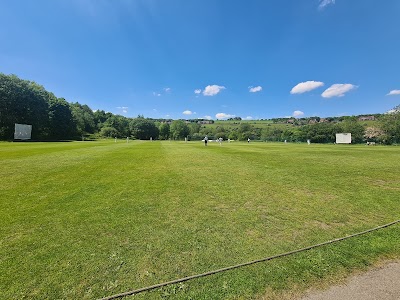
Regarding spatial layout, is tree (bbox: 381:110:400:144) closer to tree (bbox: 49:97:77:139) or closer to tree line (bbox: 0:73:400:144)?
tree line (bbox: 0:73:400:144)

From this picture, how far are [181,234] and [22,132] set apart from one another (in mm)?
73468

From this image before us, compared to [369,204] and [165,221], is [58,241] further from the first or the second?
[369,204]

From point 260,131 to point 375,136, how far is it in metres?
64.5

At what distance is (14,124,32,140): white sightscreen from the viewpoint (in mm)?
56969

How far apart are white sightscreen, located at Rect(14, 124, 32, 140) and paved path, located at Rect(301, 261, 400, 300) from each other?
2883 inches

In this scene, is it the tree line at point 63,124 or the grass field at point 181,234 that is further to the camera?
the tree line at point 63,124

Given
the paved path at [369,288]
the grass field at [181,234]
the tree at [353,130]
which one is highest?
the tree at [353,130]

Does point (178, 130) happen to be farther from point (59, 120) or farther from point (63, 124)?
point (59, 120)

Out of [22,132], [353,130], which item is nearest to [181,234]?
[22,132]

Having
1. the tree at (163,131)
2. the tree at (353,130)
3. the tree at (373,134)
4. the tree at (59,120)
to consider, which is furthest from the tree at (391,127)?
the tree at (59,120)

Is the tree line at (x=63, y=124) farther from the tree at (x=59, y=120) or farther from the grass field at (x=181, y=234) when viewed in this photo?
the grass field at (x=181, y=234)

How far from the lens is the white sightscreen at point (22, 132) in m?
57.0

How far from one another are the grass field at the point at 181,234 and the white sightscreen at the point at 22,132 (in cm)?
6297

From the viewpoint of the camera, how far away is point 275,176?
11023 millimetres
